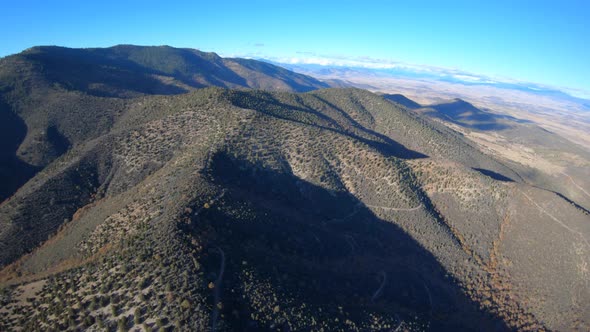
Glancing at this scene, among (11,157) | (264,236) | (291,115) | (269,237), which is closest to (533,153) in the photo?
(291,115)

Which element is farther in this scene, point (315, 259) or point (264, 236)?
point (315, 259)

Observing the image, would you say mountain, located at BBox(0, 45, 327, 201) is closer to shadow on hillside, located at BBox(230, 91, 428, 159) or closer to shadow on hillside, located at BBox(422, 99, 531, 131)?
shadow on hillside, located at BBox(230, 91, 428, 159)

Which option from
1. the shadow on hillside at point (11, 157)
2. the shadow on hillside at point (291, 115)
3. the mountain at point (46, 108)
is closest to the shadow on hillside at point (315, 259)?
the shadow on hillside at point (291, 115)

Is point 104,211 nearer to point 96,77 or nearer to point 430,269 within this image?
point 430,269

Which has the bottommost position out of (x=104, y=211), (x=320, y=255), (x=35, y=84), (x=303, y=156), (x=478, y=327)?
(x=478, y=327)

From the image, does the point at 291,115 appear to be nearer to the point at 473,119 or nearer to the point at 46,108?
the point at 46,108

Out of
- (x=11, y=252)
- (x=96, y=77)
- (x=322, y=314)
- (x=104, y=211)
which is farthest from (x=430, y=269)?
(x=96, y=77)

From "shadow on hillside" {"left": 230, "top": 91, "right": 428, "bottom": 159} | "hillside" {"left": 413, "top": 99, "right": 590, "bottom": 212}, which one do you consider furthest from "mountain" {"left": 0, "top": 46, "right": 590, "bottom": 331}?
"hillside" {"left": 413, "top": 99, "right": 590, "bottom": 212}
